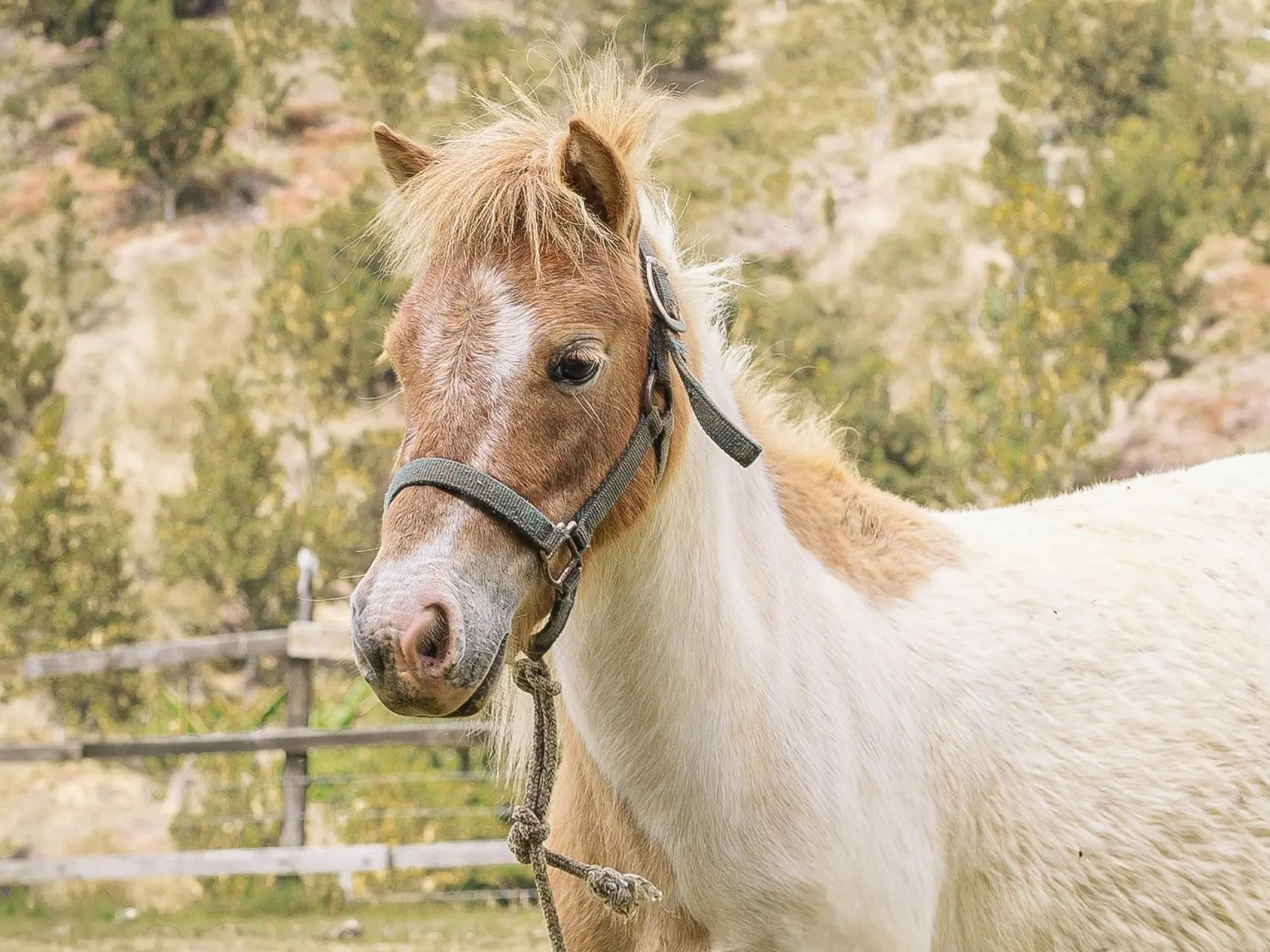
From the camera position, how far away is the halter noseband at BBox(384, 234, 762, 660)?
186 cm

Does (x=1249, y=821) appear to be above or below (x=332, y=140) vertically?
above

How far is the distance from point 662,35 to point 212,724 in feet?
44.4

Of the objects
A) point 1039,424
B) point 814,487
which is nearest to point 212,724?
point 1039,424

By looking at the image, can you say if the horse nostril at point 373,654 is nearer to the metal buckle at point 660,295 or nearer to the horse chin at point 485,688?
the horse chin at point 485,688

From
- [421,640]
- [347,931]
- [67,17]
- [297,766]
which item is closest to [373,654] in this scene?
[421,640]

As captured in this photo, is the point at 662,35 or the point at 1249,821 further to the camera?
the point at 662,35

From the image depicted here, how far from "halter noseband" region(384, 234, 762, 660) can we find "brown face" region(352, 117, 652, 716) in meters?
0.02

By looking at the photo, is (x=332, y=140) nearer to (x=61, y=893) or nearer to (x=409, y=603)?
(x=61, y=893)

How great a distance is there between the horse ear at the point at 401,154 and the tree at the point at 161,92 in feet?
56.0

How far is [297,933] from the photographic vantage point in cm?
723

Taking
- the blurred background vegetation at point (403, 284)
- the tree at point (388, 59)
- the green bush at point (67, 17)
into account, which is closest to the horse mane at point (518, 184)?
the blurred background vegetation at point (403, 284)

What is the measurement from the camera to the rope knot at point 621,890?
210cm

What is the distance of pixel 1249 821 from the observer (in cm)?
257

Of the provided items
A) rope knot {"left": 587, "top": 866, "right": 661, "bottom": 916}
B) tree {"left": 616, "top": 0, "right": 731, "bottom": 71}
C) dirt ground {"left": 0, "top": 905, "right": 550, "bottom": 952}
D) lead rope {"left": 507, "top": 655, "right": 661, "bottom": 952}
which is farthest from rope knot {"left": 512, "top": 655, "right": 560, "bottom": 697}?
tree {"left": 616, "top": 0, "right": 731, "bottom": 71}
